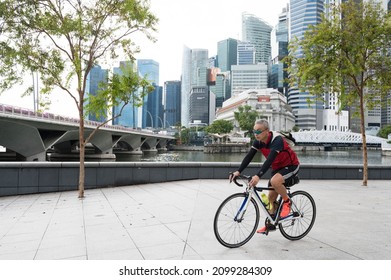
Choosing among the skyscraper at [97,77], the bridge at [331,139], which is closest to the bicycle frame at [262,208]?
the skyscraper at [97,77]

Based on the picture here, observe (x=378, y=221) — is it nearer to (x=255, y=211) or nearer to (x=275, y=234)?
(x=275, y=234)

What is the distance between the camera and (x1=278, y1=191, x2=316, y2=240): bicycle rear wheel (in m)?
4.47

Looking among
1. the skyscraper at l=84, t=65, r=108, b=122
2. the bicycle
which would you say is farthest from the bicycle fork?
the skyscraper at l=84, t=65, r=108, b=122

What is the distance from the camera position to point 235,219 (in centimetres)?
404

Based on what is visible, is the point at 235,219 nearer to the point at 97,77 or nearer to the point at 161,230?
the point at 161,230

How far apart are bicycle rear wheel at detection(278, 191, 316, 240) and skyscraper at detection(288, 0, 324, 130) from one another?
518 ft

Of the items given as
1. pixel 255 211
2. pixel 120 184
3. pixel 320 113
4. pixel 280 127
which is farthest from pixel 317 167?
pixel 320 113

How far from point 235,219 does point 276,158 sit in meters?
1.04

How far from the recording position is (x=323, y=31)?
1170 cm

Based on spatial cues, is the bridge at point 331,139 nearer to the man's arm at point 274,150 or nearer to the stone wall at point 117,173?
the stone wall at point 117,173

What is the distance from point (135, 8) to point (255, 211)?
7.34 m

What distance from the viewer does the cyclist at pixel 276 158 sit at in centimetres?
409

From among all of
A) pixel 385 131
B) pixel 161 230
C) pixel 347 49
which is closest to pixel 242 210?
pixel 161 230

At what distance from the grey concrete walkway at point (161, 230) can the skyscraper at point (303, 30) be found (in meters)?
156
